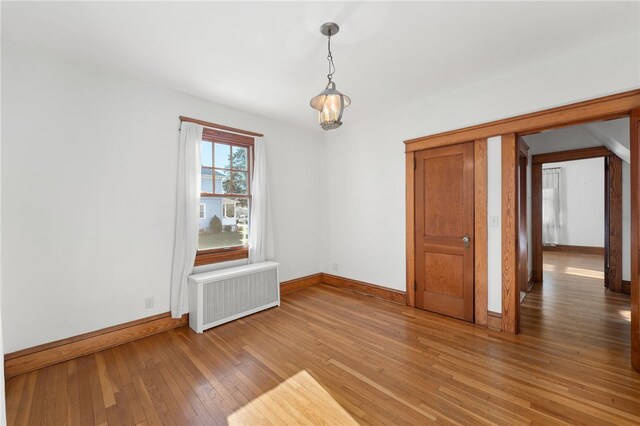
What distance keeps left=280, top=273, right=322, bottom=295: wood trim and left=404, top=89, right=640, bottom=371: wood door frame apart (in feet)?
5.73

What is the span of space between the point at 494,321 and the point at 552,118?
223cm

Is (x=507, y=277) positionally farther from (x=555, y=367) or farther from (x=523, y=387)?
(x=523, y=387)

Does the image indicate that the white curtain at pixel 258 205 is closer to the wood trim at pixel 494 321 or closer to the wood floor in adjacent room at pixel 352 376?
the wood floor in adjacent room at pixel 352 376

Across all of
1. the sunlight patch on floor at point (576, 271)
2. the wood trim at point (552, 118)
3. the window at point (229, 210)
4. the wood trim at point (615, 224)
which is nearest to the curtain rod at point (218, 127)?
the window at point (229, 210)

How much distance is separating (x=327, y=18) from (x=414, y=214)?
2562 millimetres

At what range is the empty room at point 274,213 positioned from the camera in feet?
6.35

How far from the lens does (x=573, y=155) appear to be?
4289mm

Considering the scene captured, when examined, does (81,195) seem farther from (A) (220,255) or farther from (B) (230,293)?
(B) (230,293)

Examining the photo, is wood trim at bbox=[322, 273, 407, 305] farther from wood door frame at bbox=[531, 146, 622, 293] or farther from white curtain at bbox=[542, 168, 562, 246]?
white curtain at bbox=[542, 168, 562, 246]

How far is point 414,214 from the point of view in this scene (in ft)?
11.9

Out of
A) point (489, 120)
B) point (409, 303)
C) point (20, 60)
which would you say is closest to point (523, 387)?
point (409, 303)

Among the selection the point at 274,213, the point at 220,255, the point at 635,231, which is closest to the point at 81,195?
the point at 220,255

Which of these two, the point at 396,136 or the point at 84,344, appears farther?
the point at 396,136

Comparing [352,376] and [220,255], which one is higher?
[220,255]
